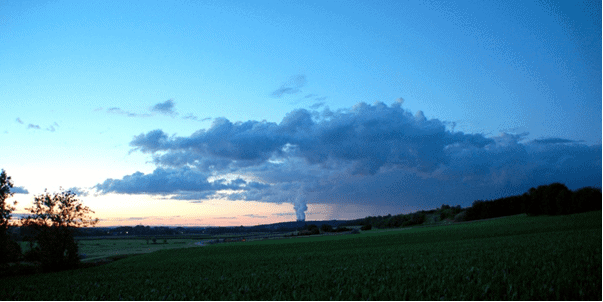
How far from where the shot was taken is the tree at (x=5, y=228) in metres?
32.3

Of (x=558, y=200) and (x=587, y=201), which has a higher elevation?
(x=558, y=200)

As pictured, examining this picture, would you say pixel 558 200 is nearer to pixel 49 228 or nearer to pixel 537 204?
pixel 537 204

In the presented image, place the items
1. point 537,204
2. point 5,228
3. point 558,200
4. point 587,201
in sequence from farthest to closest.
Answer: point 537,204, point 558,200, point 587,201, point 5,228

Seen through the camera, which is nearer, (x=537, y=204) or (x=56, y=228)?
(x=56, y=228)

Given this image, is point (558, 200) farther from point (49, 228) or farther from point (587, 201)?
point (49, 228)

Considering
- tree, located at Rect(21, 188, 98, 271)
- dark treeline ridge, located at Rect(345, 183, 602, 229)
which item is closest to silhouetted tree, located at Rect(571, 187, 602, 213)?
dark treeline ridge, located at Rect(345, 183, 602, 229)

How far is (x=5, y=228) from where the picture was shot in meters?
33.0

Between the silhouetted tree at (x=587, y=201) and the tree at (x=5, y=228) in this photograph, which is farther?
the silhouetted tree at (x=587, y=201)

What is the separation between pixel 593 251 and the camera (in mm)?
19875

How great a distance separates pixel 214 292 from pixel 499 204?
5767 inches

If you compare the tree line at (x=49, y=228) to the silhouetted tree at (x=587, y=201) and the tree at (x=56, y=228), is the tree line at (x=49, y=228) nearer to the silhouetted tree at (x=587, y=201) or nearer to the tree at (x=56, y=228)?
the tree at (x=56, y=228)

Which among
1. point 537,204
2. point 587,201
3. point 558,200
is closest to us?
point 587,201

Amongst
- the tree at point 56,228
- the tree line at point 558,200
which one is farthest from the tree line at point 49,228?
the tree line at point 558,200

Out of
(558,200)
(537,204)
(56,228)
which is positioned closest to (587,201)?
(558,200)
